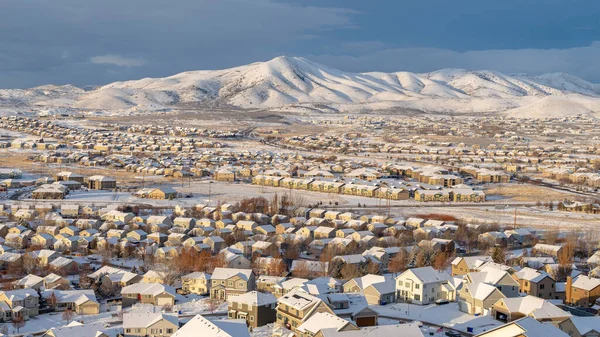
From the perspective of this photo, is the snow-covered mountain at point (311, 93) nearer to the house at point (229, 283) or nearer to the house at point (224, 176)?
the house at point (224, 176)

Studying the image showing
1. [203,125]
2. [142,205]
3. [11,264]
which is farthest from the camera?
[203,125]

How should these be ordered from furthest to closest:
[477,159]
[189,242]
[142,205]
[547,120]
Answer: [547,120], [477,159], [142,205], [189,242]

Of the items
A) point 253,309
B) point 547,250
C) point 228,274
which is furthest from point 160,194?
point 253,309

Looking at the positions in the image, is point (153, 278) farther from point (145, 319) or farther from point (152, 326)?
point (152, 326)

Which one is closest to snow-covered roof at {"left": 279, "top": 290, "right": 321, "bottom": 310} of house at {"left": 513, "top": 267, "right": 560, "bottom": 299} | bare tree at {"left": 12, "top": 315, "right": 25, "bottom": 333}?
bare tree at {"left": 12, "top": 315, "right": 25, "bottom": 333}

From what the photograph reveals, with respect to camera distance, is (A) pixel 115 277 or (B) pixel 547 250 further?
(B) pixel 547 250

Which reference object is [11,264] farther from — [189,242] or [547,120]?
[547,120]

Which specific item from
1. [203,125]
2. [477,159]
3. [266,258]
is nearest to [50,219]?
[266,258]
